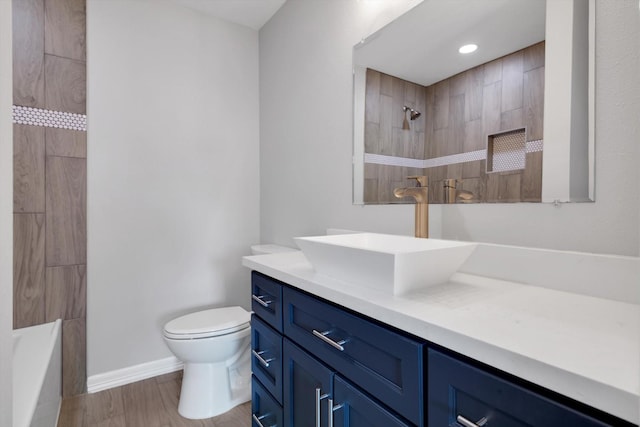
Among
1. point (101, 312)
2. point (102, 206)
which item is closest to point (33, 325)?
point (101, 312)

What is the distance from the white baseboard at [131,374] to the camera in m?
2.00

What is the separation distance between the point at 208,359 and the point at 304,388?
3.19 feet

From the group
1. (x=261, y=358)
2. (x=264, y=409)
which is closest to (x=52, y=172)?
(x=261, y=358)

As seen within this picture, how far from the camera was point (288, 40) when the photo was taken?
2.22m

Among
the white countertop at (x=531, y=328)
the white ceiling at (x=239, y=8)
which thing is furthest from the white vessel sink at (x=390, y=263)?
the white ceiling at (x=239, y=8)

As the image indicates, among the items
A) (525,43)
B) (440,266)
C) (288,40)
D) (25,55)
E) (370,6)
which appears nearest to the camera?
(440,266)

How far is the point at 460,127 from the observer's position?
120 cm

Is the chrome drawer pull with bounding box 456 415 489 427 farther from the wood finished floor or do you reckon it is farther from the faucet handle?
the wood finished floor

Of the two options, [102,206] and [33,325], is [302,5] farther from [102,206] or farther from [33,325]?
[33,325]

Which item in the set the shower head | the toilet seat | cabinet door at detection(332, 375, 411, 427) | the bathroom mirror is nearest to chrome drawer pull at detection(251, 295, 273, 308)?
cabinet door at detection(332, 375, 411, 427)

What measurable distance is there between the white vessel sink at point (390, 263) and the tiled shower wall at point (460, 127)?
0.99 ft

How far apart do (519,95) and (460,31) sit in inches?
14.8

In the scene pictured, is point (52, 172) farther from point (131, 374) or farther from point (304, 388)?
point (304, 388)

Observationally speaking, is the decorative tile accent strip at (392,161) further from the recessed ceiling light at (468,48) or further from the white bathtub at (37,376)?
the white bathtub at (37,376)
